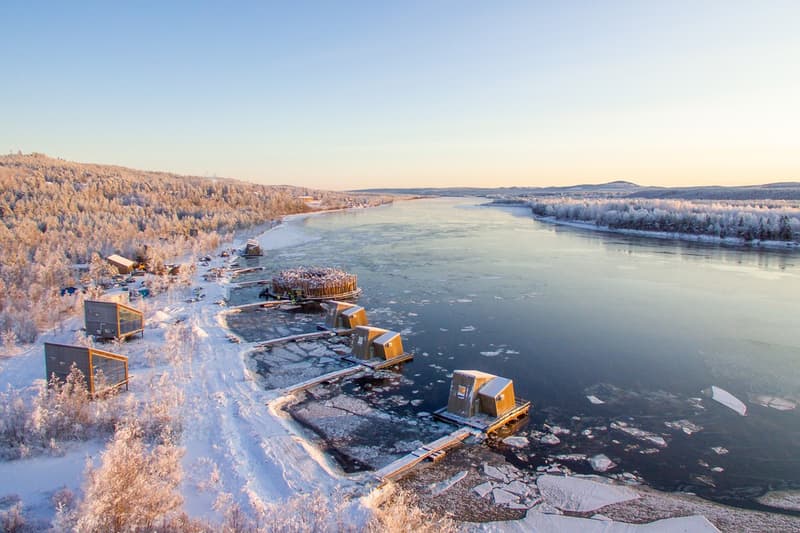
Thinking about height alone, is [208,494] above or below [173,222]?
below

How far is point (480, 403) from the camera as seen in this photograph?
33.2 ft

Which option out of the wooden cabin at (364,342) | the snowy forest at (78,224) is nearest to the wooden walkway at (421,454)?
the wooden cabin at (364,342)

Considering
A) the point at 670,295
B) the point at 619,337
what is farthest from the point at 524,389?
the point at 670,295

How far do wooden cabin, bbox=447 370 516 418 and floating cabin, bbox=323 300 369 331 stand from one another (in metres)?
6.36

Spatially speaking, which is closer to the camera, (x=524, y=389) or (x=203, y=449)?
(x=203, y=449)

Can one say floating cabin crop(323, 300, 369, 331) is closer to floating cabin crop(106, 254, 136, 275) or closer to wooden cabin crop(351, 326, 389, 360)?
wooden cabin crop(351, 326, 389, 360)

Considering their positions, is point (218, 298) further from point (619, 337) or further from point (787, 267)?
point (787, 267)

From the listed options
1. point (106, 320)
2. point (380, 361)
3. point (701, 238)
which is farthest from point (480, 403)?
point (701, 238)

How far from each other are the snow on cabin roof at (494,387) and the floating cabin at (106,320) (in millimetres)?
9805

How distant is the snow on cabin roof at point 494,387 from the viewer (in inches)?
392

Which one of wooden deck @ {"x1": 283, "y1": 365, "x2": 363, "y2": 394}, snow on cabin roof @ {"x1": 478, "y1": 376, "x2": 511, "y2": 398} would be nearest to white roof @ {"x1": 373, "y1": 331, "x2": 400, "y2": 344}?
wooden deck @ {"x1": 283, "y1": 365, "x2": 363, "y2": 394}

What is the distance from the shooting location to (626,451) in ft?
29.6

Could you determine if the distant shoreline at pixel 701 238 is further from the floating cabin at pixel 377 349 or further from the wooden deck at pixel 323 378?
the wooden deck at pixel 323 378

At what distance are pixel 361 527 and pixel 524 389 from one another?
6520 millimetres
